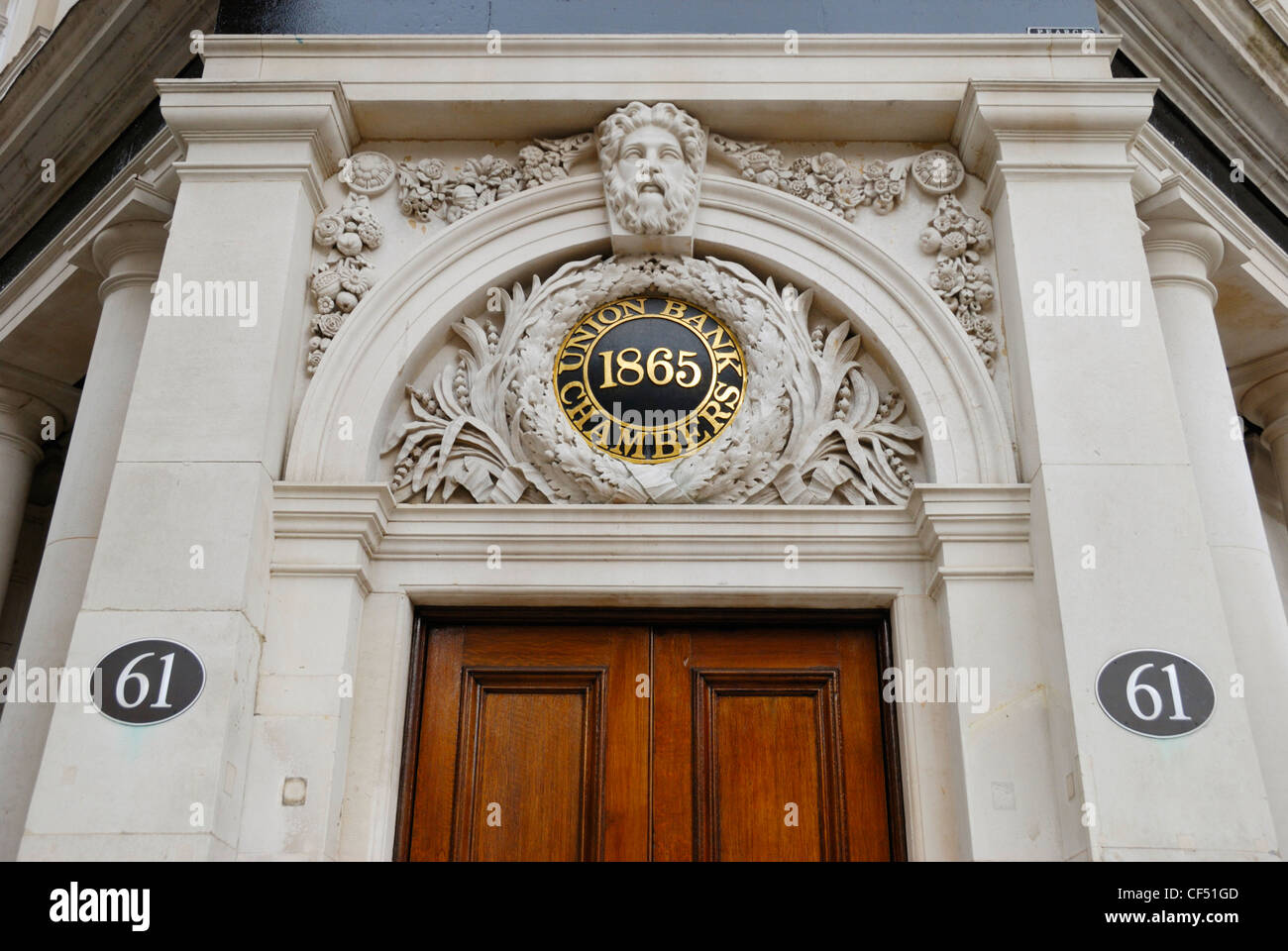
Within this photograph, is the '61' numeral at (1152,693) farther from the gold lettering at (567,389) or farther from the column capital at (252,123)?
the column capital at (252,123)

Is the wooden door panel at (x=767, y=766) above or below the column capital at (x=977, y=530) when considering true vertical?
below

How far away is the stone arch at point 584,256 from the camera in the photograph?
643cm

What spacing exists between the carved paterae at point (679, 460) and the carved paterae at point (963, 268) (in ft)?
1.81

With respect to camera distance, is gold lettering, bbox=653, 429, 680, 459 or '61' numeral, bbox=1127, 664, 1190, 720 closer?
'61' numeral, bbox=1127, 664, 1190, 720

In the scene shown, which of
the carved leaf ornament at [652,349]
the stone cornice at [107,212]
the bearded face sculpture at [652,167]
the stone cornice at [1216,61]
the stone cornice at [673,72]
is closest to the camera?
the carved leaf ornament at [652,349]

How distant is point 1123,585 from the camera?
18.8 feet

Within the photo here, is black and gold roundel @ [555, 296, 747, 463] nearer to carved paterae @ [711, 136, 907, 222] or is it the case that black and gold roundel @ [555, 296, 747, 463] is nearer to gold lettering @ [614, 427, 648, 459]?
gold lettering @ [614, 427, 648, 459]

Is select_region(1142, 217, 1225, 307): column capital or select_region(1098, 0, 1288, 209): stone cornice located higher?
select_region(1098, 0, 1288, 209): stone cornice

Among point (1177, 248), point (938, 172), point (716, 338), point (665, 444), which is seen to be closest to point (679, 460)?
point (665, 444)

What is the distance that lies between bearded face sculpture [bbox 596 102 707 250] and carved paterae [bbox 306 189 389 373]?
1.39 m

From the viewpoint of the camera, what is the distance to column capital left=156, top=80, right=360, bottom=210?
6.85m

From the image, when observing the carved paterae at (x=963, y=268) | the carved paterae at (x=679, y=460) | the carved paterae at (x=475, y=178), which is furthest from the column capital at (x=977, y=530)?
the carved paterae at (x=475, y=178)

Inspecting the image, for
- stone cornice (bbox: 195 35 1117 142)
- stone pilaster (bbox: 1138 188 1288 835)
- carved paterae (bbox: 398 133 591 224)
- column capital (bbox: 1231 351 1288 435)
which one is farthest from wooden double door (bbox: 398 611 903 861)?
column capital (bbox: 1231 351 1288 435)
